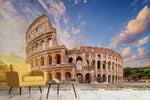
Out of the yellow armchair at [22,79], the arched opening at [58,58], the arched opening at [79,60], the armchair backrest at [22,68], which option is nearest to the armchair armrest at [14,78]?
the yellow armchair at [22,79]

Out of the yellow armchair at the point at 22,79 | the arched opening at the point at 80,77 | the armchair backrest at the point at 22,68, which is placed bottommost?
the arched opening at the point at 80,77

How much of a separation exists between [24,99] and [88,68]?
12.3ft

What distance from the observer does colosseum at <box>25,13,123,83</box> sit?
5789mm

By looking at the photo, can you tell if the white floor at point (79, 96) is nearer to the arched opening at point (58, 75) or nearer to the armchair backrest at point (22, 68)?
the armchair backrest at point (22, 68)

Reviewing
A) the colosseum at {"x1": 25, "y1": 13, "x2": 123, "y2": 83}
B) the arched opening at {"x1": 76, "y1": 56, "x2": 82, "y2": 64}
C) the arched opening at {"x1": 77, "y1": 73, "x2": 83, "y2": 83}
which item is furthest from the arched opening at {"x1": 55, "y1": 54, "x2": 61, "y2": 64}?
the arched opening at {"x1": 77, "y1": 73, "x2": 83, "y2": 83}

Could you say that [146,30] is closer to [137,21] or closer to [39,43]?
[137,21]

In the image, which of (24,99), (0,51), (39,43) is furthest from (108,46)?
(0,51)

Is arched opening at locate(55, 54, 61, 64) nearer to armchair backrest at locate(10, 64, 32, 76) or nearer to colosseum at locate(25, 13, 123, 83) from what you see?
colosseum at locate(25, 13, 123, 83)

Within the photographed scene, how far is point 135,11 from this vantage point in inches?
212

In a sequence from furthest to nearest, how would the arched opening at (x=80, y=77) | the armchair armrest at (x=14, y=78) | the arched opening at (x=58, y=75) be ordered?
the arched opening at (x=58, y=75) < the arched opening at (x=80, y=77) < the armchair armrest at (x=14, y=78)

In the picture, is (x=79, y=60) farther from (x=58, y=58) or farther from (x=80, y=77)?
(x=58, y=58)

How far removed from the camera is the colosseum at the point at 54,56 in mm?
5789

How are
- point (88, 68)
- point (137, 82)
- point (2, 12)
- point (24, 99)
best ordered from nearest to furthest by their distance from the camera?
point (24, 99) < point (137, 82) < point (2, 12) < point (88, 68)

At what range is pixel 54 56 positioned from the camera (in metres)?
6.12
